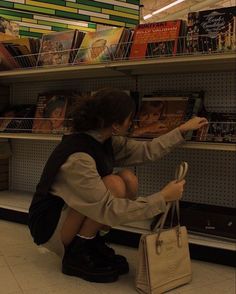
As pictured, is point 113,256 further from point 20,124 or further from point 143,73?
point 20,124

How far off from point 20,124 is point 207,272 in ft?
6.29

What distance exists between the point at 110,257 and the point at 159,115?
98 centimetres

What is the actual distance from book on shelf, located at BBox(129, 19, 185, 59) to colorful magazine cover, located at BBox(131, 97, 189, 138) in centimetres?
33

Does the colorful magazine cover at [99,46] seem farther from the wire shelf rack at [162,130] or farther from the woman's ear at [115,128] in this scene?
the woman's ear at [115,128]

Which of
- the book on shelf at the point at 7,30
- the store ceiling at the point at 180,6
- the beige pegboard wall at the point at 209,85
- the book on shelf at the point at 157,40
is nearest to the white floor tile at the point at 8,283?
the book on shelf at the point at 157,40

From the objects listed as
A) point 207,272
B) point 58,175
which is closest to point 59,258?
point 58,175

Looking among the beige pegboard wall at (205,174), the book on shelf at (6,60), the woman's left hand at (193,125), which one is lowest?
the beige pegboard wall at (205,174)

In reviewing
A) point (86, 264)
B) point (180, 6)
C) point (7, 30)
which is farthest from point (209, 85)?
point (180, 6)

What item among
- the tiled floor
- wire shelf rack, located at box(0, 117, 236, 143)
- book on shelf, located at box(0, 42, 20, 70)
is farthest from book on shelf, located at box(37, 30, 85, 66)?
the tiled floor

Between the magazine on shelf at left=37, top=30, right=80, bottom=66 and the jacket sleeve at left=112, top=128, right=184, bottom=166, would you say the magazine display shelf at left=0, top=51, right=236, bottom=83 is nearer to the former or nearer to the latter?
the magazine on shelf at left=37, top=30, right=80, bottom=66

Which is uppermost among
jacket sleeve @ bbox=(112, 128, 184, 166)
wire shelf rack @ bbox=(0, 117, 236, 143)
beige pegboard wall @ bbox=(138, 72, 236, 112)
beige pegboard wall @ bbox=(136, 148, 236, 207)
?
beige pegboard wall @ bbox=(138, 72, 236, 112)

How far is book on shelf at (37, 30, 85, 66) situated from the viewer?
2.92 metres

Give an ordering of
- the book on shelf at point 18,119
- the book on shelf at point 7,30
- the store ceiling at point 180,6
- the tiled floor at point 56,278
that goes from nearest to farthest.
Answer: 1. the tiled floor at point 56,278
2. the book on shelf at point 18,119
3. the book on shelf at point 7,30
4. the store ceiling at point 180,6

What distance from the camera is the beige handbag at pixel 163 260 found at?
180cm
